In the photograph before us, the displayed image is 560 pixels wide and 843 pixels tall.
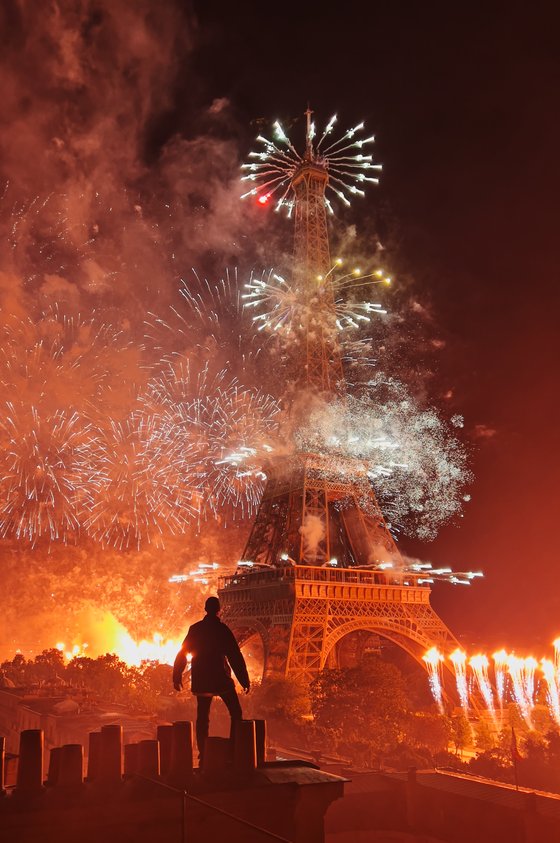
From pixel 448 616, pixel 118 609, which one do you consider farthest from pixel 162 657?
pixel 448 616

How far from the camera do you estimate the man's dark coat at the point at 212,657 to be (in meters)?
7.00

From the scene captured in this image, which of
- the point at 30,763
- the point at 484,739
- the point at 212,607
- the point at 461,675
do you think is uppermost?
the point at 212,607

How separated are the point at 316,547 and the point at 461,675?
1095 cm

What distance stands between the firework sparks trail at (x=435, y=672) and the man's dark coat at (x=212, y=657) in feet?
107

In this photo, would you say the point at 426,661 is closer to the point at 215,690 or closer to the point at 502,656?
the point at 502,656

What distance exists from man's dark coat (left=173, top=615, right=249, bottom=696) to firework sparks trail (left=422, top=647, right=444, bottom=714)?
3262 cm

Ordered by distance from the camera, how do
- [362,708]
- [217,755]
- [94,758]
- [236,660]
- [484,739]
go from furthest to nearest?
[484,739], [362,708], [236,660], [217,755], [94,758]

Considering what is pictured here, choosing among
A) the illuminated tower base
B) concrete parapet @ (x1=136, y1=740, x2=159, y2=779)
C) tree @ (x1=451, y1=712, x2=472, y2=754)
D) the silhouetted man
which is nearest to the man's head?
the silhouetted man

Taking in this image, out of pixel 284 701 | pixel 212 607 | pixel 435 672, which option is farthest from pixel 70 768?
pixel 435 672

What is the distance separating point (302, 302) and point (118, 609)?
153 ft

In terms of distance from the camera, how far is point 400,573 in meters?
41.1

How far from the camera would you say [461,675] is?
36.3 metres

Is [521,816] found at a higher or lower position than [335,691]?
lower

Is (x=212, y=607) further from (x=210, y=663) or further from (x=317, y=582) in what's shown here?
(x=317, y=582)
